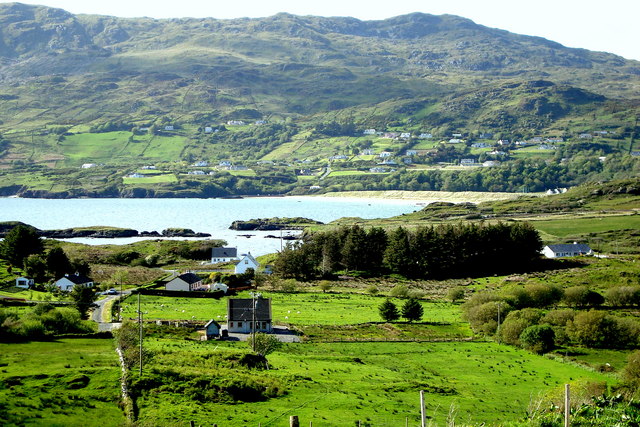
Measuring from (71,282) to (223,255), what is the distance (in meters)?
36.4

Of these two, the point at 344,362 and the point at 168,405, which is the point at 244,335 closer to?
the point at 344,362

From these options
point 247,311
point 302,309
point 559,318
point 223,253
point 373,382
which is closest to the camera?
point 373,382

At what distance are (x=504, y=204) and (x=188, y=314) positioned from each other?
387 feet

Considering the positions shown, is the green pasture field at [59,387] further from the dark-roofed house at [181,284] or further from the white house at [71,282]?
the dark-roofed house at [181,284]

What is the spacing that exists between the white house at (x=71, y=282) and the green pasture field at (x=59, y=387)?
31735 millimetres

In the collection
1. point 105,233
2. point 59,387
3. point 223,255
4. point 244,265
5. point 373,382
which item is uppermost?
point 59,387

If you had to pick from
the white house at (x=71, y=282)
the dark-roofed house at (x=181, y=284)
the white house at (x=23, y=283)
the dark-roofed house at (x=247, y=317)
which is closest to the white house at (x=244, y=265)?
the dark-roofed house at (x=181, y=284)

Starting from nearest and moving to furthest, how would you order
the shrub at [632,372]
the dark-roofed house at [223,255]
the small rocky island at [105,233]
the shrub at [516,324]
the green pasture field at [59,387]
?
the green pasture field at [59,387]
the shrub at [632,372]
the shrub at [516,324]
the dark-roofed house at [223,255]
the small rocky island at [105,233]

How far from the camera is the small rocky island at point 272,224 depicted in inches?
6102

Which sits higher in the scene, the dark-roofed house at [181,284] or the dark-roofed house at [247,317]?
the dark-roofed house at [247,317]

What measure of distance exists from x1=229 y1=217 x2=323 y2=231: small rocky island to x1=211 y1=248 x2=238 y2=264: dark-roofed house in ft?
148

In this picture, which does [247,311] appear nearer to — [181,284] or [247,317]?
[247,317]

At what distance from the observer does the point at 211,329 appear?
5056cm

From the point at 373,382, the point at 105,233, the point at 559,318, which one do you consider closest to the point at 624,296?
the point at 559,318
